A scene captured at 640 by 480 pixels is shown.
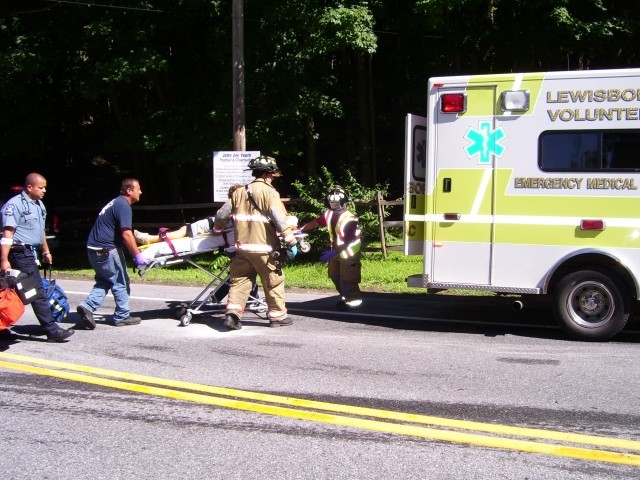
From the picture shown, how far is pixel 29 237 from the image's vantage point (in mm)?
7395

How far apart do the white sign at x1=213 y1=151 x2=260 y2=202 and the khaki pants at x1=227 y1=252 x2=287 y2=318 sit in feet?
18.6

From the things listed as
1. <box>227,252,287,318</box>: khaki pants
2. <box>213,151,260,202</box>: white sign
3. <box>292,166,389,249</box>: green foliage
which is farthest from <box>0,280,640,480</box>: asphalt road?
<box>292,166,389,249</box>: green foliage

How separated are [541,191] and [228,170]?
25.0ft

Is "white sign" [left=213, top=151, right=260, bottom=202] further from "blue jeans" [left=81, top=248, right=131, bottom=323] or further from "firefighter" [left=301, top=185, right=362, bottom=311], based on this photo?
"blue jeans" [left=81, top=248, right=131, bottom=323]

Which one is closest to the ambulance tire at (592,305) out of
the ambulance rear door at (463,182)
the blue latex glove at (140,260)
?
the ambulance rear door at (463,182)

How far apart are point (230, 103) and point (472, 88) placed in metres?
9.82

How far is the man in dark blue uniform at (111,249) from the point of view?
26.7ft

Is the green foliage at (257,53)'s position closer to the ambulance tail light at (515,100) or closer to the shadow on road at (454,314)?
the shadow on road at (454,314)

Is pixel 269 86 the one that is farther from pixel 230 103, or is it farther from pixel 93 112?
pixel 93 112

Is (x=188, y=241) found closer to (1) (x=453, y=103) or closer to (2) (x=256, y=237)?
(2) (x=256, y=237)

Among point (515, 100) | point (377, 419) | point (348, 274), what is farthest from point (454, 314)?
point (377, 419)

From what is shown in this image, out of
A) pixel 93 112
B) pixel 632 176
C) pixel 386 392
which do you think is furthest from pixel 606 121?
pixel 93 112

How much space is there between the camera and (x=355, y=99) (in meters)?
22.3

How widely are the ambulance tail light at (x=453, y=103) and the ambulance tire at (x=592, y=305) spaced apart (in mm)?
2253
